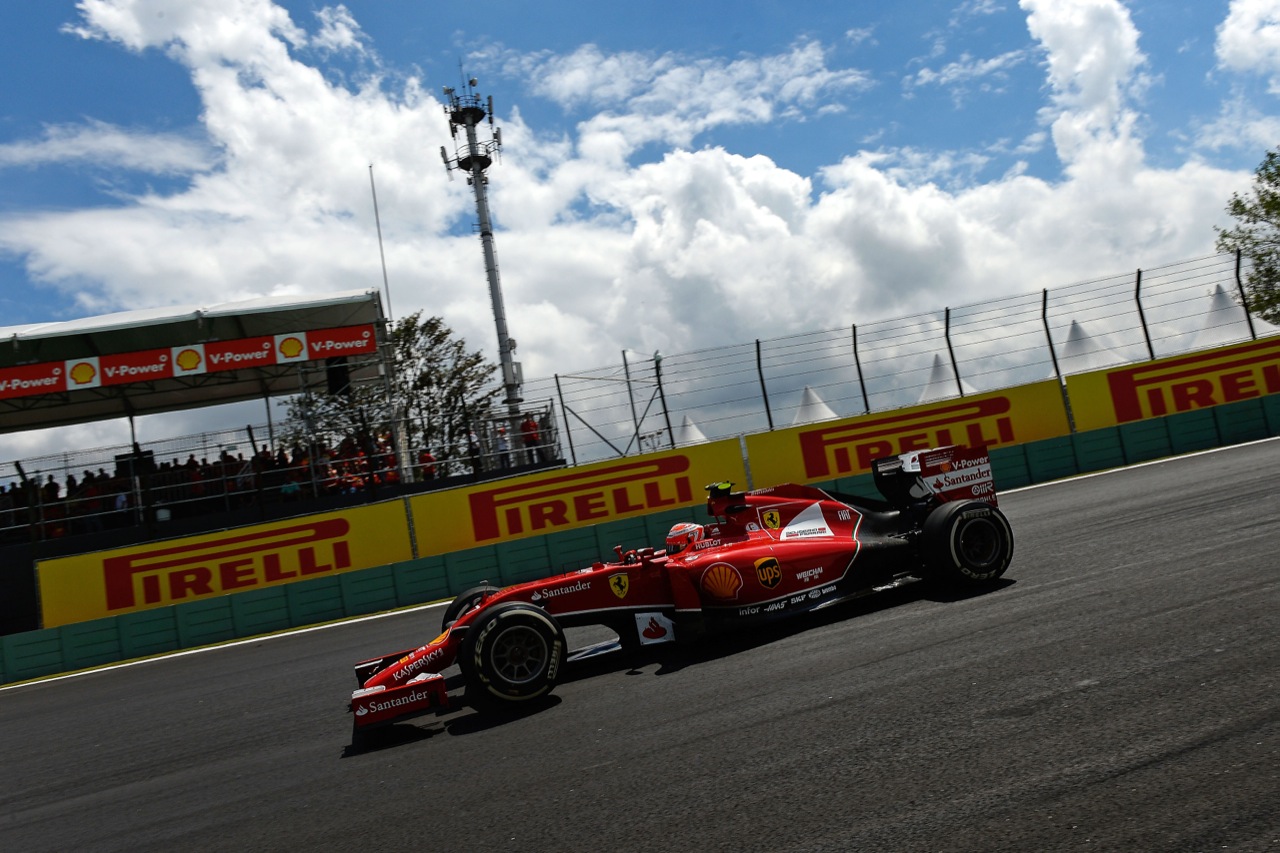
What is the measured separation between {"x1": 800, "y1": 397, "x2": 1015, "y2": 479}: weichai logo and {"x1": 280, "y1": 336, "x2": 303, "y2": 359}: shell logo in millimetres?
10399

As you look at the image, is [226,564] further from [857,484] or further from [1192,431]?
[1192,431]

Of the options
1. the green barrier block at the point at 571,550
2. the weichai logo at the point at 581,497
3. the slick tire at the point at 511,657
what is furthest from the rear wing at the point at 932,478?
the weichai logo at the point at 581,497

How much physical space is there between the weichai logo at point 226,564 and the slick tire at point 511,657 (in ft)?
33.0

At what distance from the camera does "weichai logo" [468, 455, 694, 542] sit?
1522 centimetres

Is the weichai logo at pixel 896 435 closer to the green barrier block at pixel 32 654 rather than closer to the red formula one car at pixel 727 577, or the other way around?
the red formula one car at pixel 727 577

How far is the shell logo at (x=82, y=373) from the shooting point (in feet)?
56.4

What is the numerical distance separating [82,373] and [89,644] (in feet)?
21.9

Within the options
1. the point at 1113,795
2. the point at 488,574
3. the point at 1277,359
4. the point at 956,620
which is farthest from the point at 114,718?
the point at 1277,359

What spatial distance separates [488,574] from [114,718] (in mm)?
6449

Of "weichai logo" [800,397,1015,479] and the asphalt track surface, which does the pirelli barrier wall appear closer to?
"weichai logo" [800,397,1015,479]

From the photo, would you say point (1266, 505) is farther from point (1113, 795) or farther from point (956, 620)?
point (1113, 795)

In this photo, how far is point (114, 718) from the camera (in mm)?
8102

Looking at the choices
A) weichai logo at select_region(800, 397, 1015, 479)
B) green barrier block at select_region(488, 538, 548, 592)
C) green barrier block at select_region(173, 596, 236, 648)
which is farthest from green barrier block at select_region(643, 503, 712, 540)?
green barrier block at select_region(173, 596, 236, 648)

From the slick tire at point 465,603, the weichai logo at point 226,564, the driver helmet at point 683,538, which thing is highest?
the weichai logo at point 226,564
